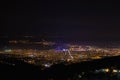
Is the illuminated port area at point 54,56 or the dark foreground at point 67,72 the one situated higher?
the dark foreground at point 67,72

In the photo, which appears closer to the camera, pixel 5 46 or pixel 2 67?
pixel 2 67

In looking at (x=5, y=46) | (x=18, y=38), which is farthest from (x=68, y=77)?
(x=18, y=38)

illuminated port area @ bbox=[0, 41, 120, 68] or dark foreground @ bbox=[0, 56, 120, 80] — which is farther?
illuminated port area @ bbox=[0, 41, 120, 68]

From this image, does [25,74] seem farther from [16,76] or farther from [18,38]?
[18,38]

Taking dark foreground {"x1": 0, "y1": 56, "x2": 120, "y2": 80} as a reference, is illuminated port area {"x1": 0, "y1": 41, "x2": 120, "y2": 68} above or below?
below

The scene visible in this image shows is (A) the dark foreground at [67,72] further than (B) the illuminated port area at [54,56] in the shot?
No

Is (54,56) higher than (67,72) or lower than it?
lower

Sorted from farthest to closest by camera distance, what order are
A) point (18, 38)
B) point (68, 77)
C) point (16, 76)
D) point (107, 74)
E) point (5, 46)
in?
Result: point (18, 38), point (5, 46), point (16, 76), point (68, 77), point (107, 74)

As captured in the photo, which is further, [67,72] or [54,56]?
[54,56]
